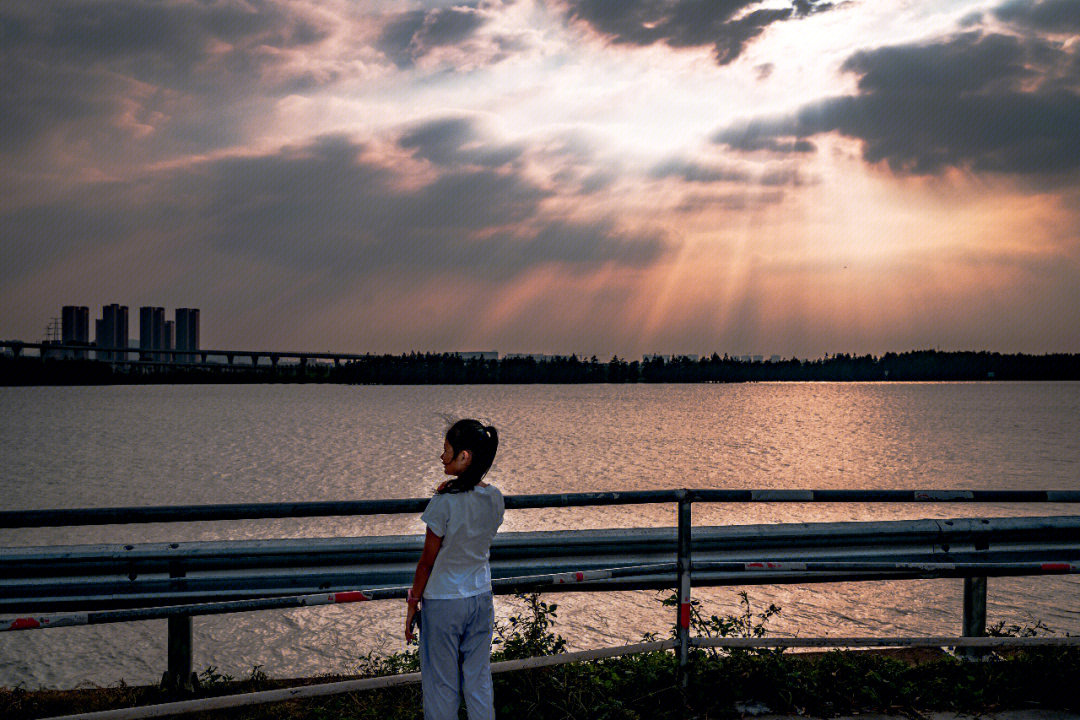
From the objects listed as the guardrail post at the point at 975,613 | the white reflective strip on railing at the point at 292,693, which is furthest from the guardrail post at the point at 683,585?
the guardrail post at the point at 975,613

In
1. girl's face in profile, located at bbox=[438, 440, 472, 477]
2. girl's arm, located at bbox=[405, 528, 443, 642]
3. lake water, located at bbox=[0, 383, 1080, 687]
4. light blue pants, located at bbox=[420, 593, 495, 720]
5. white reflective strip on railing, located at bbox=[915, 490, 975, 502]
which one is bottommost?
lake water, located at bbox=[0, 383, 1080, 687]

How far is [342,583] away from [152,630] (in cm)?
599

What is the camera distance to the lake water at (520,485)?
8.91 m

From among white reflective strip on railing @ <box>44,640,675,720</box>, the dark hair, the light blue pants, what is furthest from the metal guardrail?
the dark hair

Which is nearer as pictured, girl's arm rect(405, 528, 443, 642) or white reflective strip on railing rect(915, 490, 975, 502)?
girl's arm rect(405, 528, 443, 642)

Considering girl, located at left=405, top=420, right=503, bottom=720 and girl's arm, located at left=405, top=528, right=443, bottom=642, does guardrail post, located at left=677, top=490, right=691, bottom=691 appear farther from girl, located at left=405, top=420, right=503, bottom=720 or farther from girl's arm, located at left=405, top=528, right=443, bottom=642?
girl's arm, located at left=405, top=528, right=443, bottom=642

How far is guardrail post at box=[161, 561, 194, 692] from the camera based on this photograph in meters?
4.48

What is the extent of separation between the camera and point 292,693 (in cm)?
386

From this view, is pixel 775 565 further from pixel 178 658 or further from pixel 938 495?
pixel 178 658

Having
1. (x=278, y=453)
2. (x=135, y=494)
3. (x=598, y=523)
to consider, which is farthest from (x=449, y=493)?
(x=278, y=453)

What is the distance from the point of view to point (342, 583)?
4.58 meters

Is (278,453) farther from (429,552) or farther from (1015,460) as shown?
(429,552)

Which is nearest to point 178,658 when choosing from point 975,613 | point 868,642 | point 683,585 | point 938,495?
point 683,585

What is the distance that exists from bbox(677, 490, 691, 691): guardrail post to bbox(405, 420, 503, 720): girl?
1396mm
